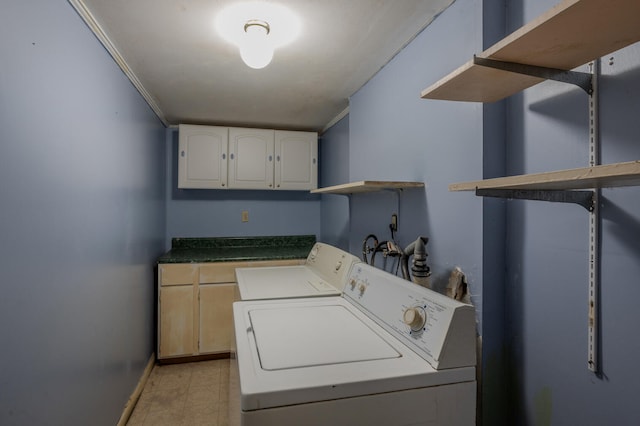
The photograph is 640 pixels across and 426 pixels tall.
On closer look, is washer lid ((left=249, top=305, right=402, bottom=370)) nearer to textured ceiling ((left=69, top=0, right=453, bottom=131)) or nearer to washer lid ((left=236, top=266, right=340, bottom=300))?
washer lid ((left=236, top=266, right=340, bottom=300))

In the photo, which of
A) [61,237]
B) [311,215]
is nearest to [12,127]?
[61,237]

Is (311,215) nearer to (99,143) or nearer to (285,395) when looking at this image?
(99,143)

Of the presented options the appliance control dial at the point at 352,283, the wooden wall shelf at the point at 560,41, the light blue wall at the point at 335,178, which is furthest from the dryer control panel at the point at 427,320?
the light blue wall at the point at 335,178

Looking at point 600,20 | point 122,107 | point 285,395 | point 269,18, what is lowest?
point 285,395

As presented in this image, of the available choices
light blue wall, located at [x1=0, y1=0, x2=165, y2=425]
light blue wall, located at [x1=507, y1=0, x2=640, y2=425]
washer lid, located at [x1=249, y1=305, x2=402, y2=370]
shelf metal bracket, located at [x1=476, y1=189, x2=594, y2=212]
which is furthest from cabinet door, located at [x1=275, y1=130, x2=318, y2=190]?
shelf metal bracket, located at [x1=476, y1=189, x2=594, y2=212]

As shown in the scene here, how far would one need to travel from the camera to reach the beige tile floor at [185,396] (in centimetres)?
216

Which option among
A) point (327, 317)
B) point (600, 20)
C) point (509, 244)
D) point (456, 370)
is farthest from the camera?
point (327, 317)

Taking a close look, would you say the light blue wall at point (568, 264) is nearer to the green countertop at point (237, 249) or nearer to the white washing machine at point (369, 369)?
the white washing machine at point (369, 369)

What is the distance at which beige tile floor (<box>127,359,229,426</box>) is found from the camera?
2158 mm

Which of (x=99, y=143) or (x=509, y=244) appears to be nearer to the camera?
(x=509, y=244)

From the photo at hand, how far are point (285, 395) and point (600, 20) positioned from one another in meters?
1.14

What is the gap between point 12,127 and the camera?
100 cm

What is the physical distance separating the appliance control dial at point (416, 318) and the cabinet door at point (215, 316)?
7.14ft

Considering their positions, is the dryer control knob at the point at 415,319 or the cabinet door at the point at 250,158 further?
the cabinet door at the point at 250,158
